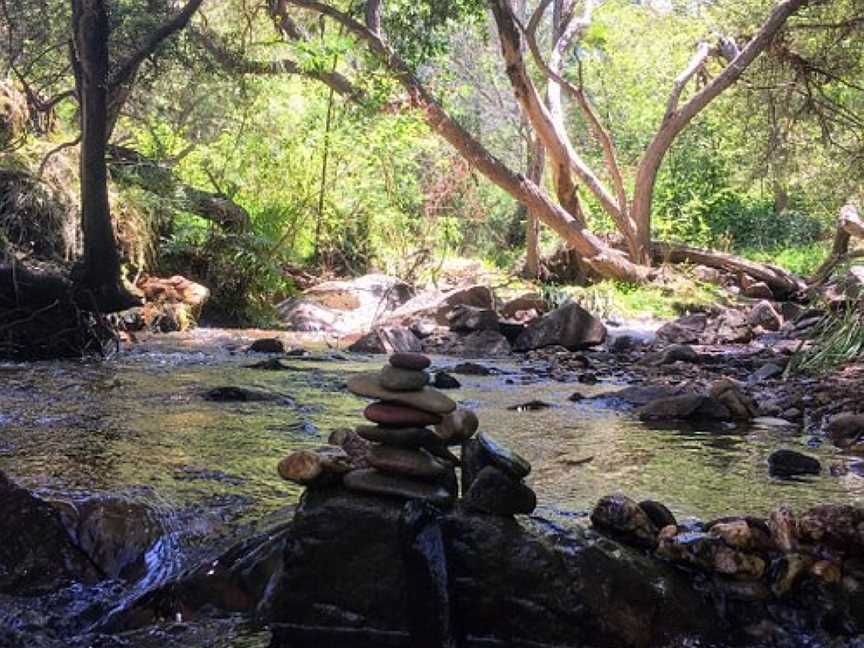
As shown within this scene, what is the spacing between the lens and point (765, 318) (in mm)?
13180

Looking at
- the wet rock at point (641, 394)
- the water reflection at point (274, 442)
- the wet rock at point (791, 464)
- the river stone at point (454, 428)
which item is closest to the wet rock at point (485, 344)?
the water reflection at point (274, 442)

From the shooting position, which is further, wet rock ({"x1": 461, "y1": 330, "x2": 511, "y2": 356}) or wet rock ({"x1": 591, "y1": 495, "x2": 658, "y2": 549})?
wet rock ({"x1": 461, "y1": 330, "x2": 511, "y2": 356})

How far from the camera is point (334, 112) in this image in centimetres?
1597

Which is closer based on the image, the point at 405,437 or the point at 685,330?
the point at 405,437

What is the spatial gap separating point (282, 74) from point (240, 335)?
4802mm

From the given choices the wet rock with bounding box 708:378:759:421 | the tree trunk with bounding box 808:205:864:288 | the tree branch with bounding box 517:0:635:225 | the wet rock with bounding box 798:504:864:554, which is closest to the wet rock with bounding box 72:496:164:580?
the wet rock with bounding box 798:504:864:554

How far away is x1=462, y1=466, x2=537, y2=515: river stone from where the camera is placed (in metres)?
3.02

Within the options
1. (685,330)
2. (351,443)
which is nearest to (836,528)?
(351,443)

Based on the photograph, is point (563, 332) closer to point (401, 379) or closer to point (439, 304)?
point (439, 304)

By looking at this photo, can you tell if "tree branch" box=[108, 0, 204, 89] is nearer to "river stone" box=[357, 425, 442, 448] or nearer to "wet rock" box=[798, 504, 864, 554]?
"river stone" box=[357, 425, 442, 448]

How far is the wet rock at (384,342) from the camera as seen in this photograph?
1081 cm

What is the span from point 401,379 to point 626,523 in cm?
93

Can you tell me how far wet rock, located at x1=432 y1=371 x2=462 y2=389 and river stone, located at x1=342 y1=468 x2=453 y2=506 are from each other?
15.1 feet

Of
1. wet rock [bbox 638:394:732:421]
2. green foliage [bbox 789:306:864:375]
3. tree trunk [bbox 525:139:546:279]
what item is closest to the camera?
wet rock [bbox 638:394:732:421]
